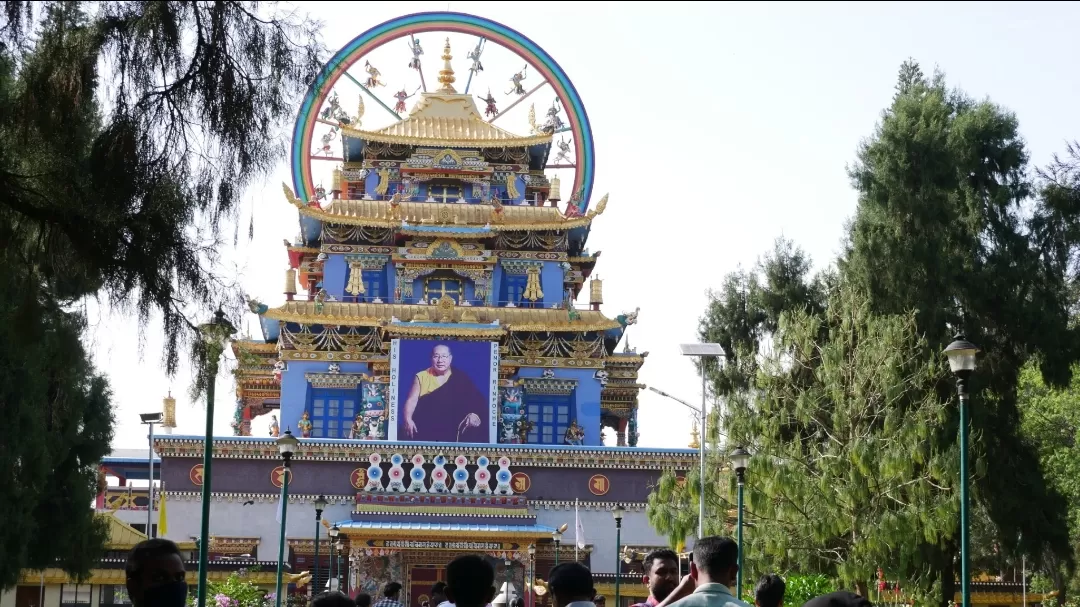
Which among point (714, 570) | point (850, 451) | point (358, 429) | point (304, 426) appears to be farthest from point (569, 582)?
point (304, 426)

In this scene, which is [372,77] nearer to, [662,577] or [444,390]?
[444,390]

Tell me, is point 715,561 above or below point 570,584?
above

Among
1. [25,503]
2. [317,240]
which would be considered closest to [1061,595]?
[25,503]

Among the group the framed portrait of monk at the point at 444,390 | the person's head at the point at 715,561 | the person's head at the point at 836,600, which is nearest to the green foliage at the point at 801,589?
the person's head at the point at 715,561

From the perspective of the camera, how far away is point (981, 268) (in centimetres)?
3206

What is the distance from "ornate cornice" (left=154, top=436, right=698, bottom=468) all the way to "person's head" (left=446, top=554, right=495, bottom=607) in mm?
35030

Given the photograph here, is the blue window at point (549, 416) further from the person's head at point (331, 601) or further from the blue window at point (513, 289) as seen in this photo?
the person's head at point (331, 601)

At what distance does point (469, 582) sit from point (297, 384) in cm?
3935

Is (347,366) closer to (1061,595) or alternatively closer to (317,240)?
(317,240)

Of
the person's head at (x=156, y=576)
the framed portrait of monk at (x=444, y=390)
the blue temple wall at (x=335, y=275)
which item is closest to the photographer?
the person's head at (x=156, y=576)

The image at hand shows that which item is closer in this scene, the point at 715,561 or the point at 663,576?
the point at 715,561

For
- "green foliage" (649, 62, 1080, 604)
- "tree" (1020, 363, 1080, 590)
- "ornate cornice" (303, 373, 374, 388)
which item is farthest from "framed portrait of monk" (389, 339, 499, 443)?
"tree" (1020, 363, 1080, 590)

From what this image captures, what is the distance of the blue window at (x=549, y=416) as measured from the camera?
47312 millimetres

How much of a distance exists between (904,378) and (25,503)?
16280 millimetres
